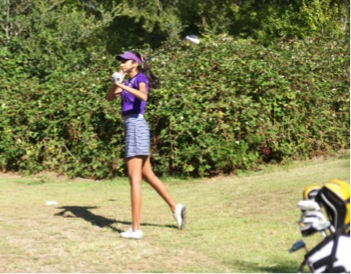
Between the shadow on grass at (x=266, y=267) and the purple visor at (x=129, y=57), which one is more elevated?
the purple visor at (x=129, y=57)

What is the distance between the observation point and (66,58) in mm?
13164

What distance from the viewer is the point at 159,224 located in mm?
7844

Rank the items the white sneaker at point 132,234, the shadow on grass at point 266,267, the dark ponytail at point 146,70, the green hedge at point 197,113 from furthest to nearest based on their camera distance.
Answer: the green hedge at point 197,113 → the dark ponytail at point 146,70 → the white sneaker at point 132,234 → the shadow on grass at point 266,267

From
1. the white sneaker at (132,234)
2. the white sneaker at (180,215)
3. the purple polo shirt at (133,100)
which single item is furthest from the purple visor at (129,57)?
the white sneaker at (132,234)

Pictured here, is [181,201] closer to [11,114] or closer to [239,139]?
[239,139]

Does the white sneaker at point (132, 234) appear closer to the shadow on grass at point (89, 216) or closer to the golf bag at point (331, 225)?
the shadow on grass at point (89, 216)

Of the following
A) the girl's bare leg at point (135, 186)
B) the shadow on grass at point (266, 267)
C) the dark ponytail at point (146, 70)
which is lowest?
the shadow on grass at point (266, 267)

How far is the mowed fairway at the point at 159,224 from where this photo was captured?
6.18 metres

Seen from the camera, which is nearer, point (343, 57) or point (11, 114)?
point (11, 114)

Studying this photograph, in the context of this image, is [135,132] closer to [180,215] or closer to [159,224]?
[180,215]

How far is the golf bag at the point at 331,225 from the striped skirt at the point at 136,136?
3.25 metres

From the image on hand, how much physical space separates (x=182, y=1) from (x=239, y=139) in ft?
39.0

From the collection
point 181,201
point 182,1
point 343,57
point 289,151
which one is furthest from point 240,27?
point 181,201

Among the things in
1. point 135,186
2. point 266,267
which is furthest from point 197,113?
point 266,267
